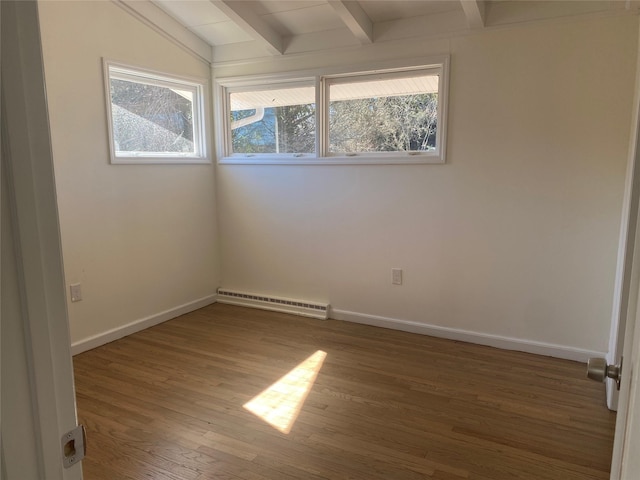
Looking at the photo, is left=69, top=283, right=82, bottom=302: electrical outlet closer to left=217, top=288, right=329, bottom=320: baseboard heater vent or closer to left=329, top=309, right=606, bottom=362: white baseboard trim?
left=217, top=288, right=329, bottom=320: baseboard heater vent

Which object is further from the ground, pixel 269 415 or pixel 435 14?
pixel 435 14

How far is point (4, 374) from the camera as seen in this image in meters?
0.50

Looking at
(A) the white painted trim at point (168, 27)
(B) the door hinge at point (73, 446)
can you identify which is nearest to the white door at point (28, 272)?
(B) the door hinge at point (73, 446)

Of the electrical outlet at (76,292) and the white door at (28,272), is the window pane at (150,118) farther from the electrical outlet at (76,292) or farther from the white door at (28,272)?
the white door at (28,272)

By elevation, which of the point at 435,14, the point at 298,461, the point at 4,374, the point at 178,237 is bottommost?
the point at 298,461

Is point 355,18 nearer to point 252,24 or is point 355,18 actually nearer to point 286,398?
point 252,24

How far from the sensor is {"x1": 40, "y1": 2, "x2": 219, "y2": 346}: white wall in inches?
112

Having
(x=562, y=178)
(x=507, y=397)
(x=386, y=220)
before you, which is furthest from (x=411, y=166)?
(x=507, y=397)

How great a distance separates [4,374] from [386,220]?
9.91 ft

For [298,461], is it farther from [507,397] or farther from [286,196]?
[286,196]

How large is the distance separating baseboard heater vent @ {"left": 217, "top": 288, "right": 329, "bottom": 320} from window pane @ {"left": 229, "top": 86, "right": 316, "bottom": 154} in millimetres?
1314

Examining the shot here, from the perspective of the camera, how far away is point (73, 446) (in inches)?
23.9

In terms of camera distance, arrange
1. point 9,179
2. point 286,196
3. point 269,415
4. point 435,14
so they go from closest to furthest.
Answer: point 9,179
point 269,415
point 435,14
point 286,196

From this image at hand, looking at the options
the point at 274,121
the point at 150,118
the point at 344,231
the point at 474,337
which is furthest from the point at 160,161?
the point at 474,337
